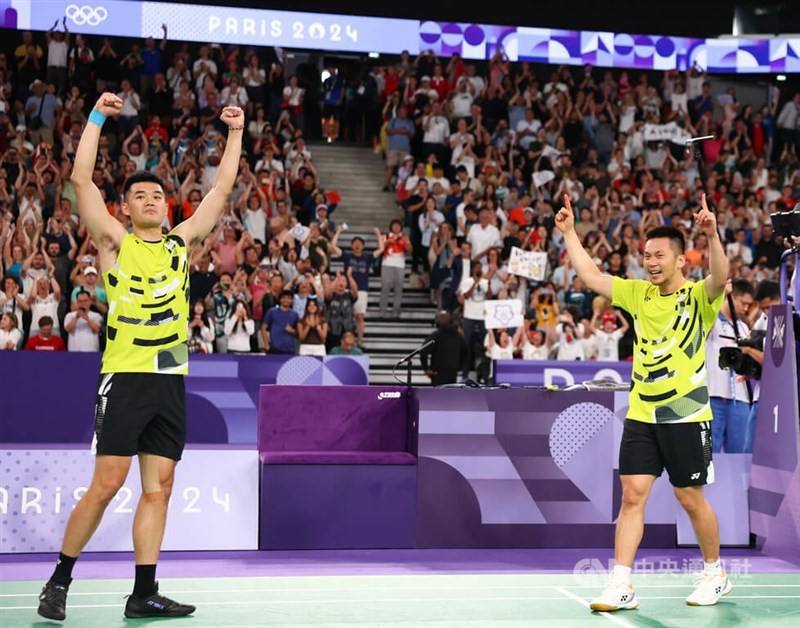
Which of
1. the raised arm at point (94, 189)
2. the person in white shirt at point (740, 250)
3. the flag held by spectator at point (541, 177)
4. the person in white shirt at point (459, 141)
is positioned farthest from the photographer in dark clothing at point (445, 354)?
the raised arm at point (94, 189)

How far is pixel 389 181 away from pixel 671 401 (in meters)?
14.6

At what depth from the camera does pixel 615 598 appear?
6.47 metres

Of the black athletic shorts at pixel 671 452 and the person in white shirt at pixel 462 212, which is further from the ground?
the person in white shirt at pixel 462 212

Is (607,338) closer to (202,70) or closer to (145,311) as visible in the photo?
(202,70)

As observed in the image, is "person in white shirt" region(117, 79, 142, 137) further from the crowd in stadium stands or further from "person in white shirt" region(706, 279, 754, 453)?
"person in white shirt" region(706, 279, 754, 453)

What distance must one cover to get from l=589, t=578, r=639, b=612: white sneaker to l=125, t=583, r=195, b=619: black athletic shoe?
2.22 meters

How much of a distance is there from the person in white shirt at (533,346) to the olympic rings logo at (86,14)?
9809 mm

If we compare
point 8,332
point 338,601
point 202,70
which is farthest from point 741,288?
point 202,70

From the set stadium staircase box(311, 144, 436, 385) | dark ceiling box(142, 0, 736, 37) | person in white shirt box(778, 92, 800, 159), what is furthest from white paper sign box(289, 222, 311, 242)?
person in white shirt box(778, 92, 800, 159)

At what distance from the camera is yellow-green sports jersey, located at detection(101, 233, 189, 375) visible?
6074 mm

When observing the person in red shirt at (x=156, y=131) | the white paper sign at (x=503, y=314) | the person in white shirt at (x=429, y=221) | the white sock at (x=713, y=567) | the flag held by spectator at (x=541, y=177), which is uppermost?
the person in red shirt at (x=156, y=131)

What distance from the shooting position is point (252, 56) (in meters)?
20.8

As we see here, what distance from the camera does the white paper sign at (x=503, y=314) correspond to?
15266 millimetres

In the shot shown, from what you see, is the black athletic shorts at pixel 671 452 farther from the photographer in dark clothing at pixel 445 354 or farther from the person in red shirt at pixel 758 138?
the person in red shirt at pixel 758 138
